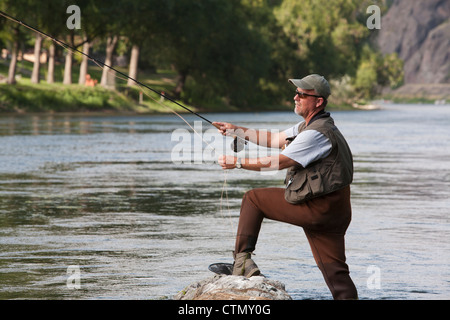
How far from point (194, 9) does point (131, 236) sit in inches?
2474

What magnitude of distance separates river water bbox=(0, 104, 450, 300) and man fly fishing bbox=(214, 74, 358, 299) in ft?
3.03

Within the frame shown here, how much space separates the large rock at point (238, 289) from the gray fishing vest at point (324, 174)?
0.64 metres

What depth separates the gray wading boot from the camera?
7051 millimetres

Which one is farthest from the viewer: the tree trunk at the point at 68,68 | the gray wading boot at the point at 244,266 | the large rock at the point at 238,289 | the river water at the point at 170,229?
the tree trunk at the point at 68,68

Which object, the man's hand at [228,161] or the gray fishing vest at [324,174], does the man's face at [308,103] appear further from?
the man's hand at [228,161]

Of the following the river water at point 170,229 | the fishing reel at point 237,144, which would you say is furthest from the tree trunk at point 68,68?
the fishing reel at point 237,144

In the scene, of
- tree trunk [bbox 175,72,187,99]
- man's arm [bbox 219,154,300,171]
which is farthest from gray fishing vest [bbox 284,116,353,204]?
tree trunk [bbox 175,72,187,99]

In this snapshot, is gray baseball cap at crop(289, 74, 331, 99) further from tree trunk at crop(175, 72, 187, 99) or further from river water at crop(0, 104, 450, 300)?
tree trunk at crop(175, 72, 187, 99)

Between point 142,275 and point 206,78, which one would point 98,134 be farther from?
point 206,78

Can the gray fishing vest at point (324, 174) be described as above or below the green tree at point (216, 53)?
below

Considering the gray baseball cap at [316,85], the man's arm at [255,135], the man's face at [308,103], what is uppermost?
the gray baseball cap at [316,85]

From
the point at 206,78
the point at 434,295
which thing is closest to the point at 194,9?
the point at 206,78

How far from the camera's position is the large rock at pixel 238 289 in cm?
657

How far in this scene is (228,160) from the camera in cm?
708
